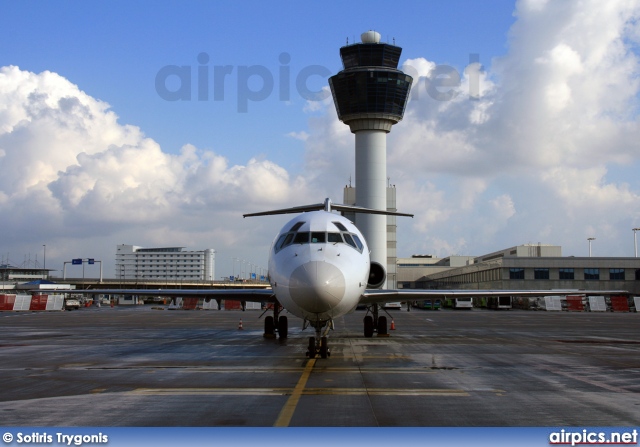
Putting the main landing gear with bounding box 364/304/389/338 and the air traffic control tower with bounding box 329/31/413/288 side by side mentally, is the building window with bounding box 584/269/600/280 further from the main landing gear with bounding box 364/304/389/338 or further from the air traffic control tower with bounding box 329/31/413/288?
the main landing gear with bounding box 364/304/389/338

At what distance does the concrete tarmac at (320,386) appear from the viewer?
857cm

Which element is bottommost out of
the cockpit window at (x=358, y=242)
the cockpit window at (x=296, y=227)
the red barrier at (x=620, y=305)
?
the red barrier at (x=620, y=305)

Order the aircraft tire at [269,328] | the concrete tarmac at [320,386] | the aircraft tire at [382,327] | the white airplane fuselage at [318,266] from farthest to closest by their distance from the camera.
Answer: the aircraft tire at [382,327]
the aircraft tire at [269,328]
the white airplane fuselage at [318,266]
the concrete tarmac at [320,386]

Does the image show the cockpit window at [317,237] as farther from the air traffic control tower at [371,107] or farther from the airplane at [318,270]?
the air traffic control tower at [371,107]

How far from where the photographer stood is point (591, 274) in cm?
8688

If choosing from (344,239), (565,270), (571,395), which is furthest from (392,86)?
(571,395)

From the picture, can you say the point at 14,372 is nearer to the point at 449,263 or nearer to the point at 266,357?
the point at 266,357

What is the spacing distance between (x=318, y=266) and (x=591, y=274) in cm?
8162

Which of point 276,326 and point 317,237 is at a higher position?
point 317,237

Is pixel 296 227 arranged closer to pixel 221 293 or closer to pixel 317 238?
pixel 317 238

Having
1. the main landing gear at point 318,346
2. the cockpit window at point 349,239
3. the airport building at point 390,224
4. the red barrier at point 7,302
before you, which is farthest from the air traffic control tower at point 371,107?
the main landing gear at point 318,346

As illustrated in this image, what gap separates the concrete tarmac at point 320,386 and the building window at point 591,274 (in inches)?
2809

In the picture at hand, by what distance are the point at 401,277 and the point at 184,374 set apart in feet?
475

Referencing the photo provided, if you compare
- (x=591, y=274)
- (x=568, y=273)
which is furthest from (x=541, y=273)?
(x=591, y=274)
